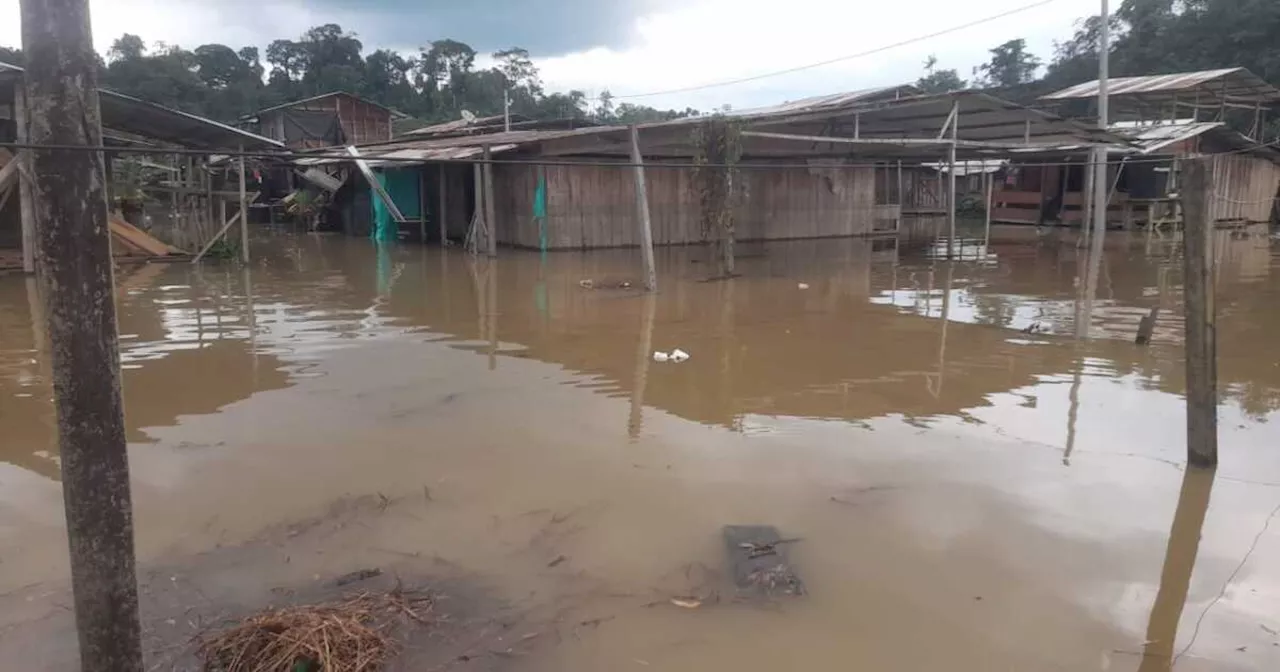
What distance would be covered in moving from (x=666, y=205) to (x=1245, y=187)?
18936 millimetres

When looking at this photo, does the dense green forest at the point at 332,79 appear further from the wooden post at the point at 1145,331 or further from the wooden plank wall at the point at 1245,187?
the wooden post at the point at 1145,331

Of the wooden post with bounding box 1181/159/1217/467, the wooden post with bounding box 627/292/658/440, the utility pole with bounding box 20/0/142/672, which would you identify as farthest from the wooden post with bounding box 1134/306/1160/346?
the utility pole with bounding box 20/0/142/672

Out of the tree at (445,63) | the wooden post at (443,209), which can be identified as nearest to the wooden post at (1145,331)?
the wooden post at (443,209)

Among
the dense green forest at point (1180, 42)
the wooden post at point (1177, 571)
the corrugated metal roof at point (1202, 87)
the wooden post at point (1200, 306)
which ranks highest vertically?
the dense green forest at point (1180, 42)

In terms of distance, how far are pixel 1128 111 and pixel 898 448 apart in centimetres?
2626

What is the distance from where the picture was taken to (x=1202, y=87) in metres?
22.9

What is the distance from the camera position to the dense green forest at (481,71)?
32938 millimetres

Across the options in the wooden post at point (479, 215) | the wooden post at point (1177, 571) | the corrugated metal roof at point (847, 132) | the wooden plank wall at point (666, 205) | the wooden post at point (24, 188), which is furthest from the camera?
the wooden plank wall at point (666, 205)

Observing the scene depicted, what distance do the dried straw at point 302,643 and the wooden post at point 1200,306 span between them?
4.69 m

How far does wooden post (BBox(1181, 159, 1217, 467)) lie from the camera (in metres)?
4.89

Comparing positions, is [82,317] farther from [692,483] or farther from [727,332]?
[727,332]

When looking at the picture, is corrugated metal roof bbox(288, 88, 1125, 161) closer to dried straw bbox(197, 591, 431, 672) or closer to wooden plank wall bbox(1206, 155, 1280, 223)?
wooden plank wall bbox(1206, 155, 1280, 223)

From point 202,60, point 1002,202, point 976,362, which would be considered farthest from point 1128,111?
point 202,60

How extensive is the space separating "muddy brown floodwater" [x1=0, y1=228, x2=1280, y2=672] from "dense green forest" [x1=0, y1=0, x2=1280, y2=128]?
2741 centimetres
